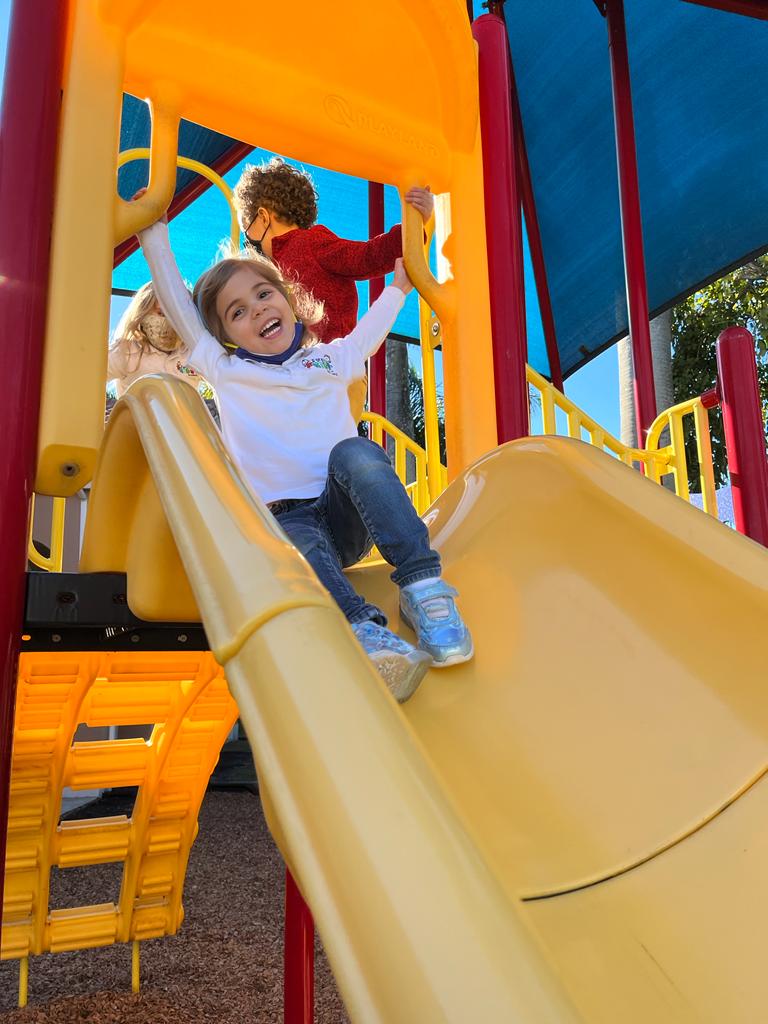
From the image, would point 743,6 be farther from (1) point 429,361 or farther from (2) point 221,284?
(2) point 221,284

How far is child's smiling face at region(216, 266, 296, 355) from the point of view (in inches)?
61.3

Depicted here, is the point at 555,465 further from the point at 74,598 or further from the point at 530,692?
the point at 74,598

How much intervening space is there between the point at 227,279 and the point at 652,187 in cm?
611

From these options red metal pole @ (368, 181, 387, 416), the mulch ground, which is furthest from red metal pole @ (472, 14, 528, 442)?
red metal pole @ (368, 181, 387, 416)

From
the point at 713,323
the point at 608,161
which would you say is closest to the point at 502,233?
the point at 608,161

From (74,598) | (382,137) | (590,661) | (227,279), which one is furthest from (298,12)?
(590,661)

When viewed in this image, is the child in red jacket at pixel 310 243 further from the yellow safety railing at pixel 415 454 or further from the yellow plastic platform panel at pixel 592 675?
the yellow plastic platform panel at pixel 592 675

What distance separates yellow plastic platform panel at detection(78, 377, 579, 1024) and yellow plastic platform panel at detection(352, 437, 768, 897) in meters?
0.38

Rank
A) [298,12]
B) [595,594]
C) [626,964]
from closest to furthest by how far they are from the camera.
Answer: [626,964]
[595,594]
[298,12]

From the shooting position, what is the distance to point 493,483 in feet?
4.77

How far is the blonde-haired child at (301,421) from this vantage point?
1.21m

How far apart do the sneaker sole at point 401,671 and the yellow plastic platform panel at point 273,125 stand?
650 millimetres

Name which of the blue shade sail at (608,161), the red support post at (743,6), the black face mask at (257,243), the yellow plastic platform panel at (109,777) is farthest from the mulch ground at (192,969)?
the red support post at (743,6)

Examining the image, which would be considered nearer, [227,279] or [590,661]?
[590,661]
